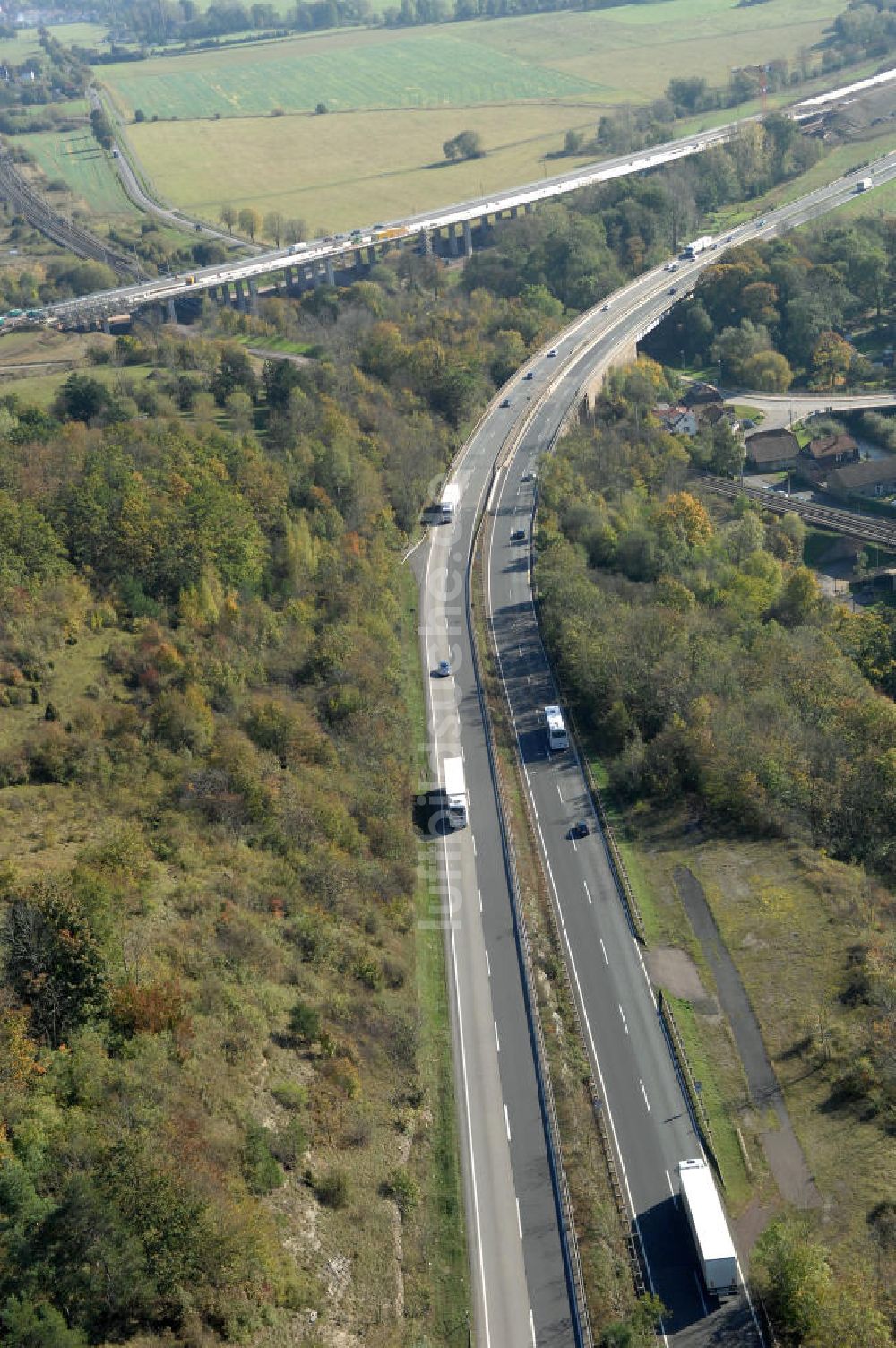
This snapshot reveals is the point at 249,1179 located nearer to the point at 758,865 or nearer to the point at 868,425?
the point at 758,865

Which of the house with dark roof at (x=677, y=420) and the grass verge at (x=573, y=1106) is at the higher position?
the grass verge at (x=573, y=1106)

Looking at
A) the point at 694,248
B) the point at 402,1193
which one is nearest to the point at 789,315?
the point at 694,248

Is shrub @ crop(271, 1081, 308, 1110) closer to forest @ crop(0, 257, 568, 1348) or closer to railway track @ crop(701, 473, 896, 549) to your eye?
forest @ crop(0, 257, 568, 1348)

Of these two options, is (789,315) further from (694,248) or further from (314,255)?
(314,255)

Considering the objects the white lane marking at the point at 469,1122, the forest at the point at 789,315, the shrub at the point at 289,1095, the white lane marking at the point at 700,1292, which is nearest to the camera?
the white lane marking at the point at 700,1292

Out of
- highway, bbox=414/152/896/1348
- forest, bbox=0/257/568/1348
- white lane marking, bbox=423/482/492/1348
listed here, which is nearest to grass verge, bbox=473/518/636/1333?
highway, bbox=414/152/896/1348

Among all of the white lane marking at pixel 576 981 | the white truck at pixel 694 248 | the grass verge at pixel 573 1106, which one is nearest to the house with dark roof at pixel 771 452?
the white truck at pixel 694 248

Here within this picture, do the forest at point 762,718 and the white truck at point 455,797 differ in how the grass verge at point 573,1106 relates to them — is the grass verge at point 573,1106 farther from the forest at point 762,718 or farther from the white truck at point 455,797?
the forest at point 762,718
